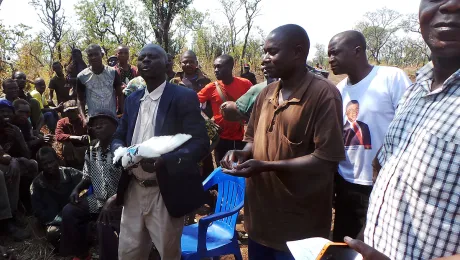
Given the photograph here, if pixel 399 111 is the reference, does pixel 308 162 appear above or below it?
below

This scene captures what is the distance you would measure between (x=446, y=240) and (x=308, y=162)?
31.0 inches

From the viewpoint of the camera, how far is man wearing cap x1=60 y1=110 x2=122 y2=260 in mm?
2779

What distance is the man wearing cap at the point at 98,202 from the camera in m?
2.78

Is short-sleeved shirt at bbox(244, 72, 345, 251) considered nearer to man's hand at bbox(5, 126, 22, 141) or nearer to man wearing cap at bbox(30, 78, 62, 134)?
man's hand at bbox(5, 126, 22, 141)

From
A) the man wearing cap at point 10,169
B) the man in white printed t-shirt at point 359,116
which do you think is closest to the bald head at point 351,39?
the man in white printed t-shirt at point 359,116

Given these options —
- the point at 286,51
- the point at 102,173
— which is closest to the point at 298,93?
the point at 286,51

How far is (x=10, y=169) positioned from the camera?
3.81 metres

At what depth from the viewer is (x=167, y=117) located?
2281 millimetres

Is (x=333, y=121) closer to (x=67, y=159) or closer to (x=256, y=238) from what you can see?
(x=256, y=238)

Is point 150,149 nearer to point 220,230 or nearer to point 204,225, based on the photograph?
point 204,225

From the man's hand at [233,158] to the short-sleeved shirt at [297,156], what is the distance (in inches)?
3.5

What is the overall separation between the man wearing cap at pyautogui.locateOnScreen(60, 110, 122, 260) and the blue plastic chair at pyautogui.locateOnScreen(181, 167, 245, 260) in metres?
0.58

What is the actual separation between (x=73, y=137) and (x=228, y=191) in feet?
7.53

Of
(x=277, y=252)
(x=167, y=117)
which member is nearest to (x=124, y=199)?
(x=167, y=117)
